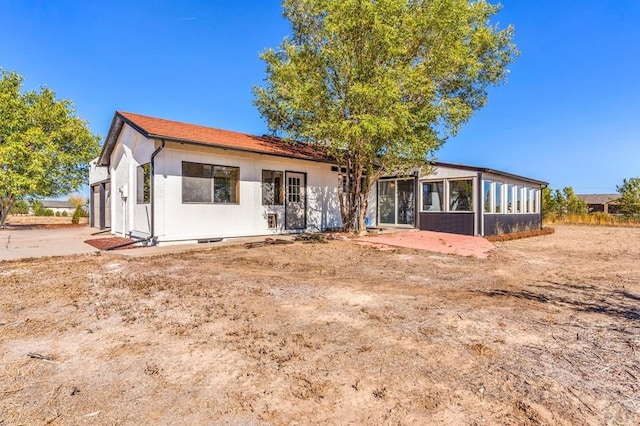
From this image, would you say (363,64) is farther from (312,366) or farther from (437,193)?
(312,366)

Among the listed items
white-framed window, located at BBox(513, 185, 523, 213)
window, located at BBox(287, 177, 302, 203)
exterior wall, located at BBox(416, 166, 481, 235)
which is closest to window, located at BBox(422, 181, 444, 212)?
exterior wall, located at BBox(416, 166, 481, 235)

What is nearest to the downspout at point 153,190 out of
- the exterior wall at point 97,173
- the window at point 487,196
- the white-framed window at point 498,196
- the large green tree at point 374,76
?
the large green tree at point 374,76

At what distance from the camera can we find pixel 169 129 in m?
10.4

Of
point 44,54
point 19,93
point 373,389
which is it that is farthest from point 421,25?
point 19,93

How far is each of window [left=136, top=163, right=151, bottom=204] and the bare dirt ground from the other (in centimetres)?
474

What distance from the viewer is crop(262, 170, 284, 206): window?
459 inches

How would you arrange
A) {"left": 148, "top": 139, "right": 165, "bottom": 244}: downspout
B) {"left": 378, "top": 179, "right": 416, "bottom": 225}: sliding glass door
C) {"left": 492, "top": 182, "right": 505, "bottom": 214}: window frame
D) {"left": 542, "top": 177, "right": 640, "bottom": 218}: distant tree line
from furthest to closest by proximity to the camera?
{"left": 542, "top": 177, "right": 640, "bottom": 218}: distant tree line < {"left": 378, "top": 179, "right": 416, "bottom": 225}: sliding glass door < {"left": 492, "top": 182, "right": 505, "bottom": 214}: window frame < {"left": 148, "top": 139, "right": 165, "bottom": 244}: downspout

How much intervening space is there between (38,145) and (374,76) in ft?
56.9

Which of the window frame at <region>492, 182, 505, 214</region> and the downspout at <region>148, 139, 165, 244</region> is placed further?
the window frame at <region>492, 182, 505, 214</region>

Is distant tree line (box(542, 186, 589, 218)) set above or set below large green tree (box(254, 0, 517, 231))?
below

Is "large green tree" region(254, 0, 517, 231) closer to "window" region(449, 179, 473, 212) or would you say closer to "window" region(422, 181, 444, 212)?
"window" region(449, 179, 473, 212)

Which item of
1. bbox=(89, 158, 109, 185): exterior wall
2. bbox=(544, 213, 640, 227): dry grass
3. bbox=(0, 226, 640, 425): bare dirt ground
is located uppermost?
bbox=(89, 158, 109, 185): exterior wall

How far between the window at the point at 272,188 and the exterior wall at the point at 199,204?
0.16 metres

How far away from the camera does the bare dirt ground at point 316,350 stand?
201cm
